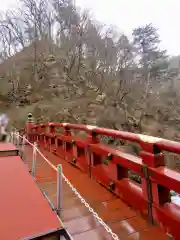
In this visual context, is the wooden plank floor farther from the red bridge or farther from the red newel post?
the red newel post

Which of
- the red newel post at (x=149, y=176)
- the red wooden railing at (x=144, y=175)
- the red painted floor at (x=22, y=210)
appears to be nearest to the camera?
the red painted floor at (x=22, y=210)

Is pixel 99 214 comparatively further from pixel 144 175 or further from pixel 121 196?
pixel 144 175

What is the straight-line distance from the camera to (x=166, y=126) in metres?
24.8

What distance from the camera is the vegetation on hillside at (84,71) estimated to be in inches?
882

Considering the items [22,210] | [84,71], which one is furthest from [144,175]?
[84,71]

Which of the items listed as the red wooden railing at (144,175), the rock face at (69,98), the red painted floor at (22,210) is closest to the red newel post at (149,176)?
the red wooden railing at (144,175)

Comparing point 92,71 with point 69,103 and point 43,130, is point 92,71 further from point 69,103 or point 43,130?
point 43,130

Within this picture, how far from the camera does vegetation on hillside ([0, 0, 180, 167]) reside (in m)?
22.4

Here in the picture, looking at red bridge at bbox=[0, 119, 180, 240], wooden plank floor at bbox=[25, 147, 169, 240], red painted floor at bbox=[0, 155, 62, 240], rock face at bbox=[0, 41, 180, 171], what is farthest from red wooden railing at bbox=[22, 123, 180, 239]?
rock face at bbox=[0, 41, 180, 171]

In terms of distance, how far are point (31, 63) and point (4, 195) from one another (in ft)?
83.7

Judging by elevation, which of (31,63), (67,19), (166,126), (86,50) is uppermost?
(67,19)

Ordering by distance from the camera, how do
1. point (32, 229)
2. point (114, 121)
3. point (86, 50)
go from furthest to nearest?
point (86, 50) < point (114, 121) < point (32, 229)

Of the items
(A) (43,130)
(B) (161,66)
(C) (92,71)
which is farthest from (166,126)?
(A) (43,130)

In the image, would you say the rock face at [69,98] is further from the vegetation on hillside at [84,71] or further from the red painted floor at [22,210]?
the red painted floor at [22,210]
